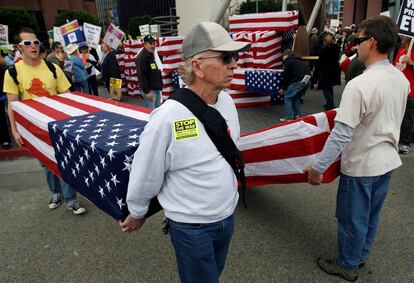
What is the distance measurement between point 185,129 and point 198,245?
2.00 feet

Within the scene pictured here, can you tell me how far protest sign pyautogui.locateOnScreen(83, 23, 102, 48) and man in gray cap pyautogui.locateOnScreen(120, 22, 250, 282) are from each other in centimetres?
1277

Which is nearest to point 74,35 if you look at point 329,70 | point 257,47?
point 257,47

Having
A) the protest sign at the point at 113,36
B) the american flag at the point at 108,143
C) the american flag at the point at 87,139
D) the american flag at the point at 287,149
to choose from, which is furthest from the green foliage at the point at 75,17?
the american flag at the point at 287,149

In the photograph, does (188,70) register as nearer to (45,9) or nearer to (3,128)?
(3,128)

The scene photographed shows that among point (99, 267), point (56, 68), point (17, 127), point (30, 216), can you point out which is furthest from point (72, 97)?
point (99, 267)

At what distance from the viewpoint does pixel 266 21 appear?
8578mm

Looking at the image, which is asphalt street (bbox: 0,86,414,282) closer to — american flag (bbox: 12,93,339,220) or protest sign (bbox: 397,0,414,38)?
american flag (bbox: 12,93,339,220)

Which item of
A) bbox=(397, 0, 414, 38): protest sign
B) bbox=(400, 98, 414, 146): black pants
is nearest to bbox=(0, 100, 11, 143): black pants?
bbox=(397, 0, 414, 38): protest sign

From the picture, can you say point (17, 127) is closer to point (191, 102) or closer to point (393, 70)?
point (191, 102)

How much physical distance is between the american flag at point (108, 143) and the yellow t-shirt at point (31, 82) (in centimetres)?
14

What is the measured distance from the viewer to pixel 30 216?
388 cm

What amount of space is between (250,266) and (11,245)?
2.40 meters

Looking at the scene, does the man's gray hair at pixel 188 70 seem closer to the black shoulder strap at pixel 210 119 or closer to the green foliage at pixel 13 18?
the black shoulder strap at pixel 210 119

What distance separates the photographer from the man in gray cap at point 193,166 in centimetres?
152
